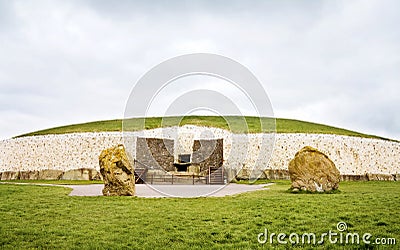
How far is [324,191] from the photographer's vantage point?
1332cm

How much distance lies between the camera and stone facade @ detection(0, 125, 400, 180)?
30031 millimetres

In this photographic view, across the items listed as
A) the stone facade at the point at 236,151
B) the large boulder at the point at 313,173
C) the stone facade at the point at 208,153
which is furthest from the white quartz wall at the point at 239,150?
the large boulder at the point at 313,173

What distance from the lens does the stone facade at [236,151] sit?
3003cm

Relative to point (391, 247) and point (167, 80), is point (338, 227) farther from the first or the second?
point (167, 80)

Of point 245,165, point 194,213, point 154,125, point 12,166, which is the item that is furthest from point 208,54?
point 12,166

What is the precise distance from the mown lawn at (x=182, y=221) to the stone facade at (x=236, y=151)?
1872 cm

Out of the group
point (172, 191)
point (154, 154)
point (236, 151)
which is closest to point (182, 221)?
point (172, 191)

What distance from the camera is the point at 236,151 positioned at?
31469 mm

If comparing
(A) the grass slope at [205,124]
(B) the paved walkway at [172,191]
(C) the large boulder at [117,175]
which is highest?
(A) the grass slope at [205,124]

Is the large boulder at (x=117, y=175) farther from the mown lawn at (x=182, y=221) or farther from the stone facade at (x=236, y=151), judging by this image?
Answer: the stone facade at (x=236, y=151)

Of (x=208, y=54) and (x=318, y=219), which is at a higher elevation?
(x=208, y=54)

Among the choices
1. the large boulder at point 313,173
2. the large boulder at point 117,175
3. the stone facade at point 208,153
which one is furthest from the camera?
the stone facade at point 208,153

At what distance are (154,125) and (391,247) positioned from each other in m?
30.5

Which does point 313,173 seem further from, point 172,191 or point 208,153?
point 208,153
